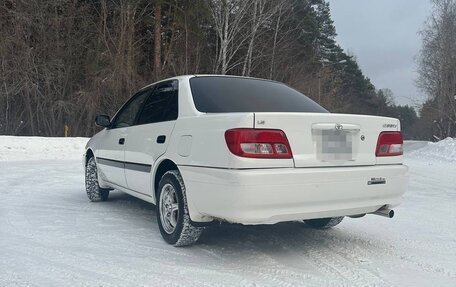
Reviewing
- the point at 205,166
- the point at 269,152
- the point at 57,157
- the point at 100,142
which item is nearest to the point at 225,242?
the point at 205,166

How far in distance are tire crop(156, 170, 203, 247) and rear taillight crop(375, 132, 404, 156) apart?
5.70 ft

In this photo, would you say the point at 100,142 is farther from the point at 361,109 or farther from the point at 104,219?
the point at 361,109

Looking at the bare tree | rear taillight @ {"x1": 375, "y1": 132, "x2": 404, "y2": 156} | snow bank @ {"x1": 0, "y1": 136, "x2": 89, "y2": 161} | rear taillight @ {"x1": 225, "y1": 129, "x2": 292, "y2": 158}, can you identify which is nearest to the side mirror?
rear taillight @ {"x1": 225, "y1": 129, "x2": 292, "y2": 158}

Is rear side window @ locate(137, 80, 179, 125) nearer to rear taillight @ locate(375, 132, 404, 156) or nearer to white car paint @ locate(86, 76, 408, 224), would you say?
white car paint @ locate(86, 76, 408, 224)

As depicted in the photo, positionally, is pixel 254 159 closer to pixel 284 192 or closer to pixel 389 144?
pixel 284 192

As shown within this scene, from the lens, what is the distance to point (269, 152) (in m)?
3.15

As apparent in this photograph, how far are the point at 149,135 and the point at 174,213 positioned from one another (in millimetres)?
924

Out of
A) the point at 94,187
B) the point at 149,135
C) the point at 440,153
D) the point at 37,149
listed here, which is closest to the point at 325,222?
the point at 149,135

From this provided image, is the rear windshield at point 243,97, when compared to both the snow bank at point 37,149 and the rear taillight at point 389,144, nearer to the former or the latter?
the rear taillight at point 389,144

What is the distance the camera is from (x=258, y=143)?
3.13 m

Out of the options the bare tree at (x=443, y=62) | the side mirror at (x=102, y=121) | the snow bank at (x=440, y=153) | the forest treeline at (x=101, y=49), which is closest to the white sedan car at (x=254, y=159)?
the side mirror at (x=102, y=121)

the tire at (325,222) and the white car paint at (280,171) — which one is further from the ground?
the white car paint at (280,171)

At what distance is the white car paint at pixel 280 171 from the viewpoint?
10.1 feet

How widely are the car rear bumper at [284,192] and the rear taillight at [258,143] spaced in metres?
0.13
